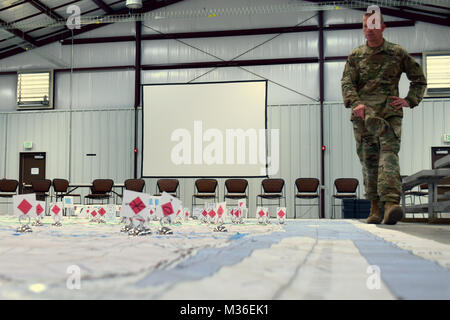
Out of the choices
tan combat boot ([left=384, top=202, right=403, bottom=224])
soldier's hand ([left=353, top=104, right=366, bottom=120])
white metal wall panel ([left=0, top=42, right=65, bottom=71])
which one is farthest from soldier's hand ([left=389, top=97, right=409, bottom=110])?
white metal wall panel ([left=0, top=42, right=65, bottom=71])

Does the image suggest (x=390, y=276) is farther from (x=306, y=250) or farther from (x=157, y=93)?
(x=157, y=93)

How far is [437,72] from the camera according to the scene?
399 inches

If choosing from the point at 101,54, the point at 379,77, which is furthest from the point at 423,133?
the point at 101,54

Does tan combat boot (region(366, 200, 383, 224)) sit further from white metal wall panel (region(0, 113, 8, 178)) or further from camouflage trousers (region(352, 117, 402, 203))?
white metal wall panel (region(0, 113, 8, 178))

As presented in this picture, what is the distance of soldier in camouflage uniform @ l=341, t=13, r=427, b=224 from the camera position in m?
3.40

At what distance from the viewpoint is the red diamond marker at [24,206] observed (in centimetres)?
304

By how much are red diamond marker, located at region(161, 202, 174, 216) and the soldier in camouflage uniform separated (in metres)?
1.47

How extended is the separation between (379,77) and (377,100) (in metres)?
0.18

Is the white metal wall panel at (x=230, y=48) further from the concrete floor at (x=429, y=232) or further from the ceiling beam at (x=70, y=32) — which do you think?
the concrete floor at (x=429, y=232)

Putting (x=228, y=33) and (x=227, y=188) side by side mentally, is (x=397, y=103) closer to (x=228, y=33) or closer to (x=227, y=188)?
(x=227, y=188)

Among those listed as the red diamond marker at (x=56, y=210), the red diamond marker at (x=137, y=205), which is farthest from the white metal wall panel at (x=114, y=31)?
the red diamond marker at (x=137, y=205)
